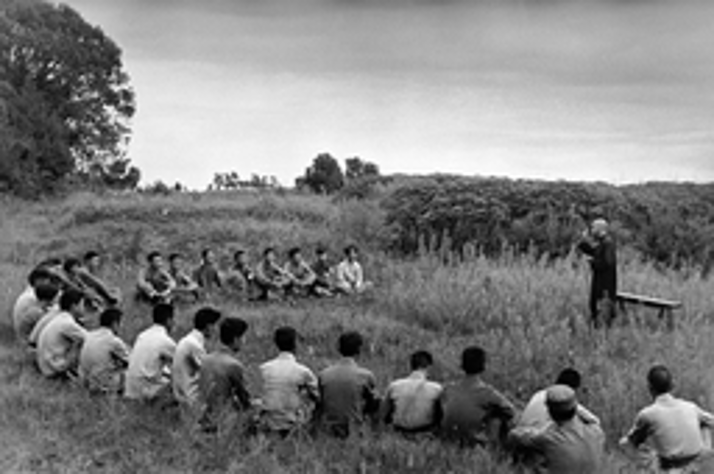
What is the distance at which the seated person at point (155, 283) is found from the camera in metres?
13.6

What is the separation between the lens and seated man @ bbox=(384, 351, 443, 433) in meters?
7.77

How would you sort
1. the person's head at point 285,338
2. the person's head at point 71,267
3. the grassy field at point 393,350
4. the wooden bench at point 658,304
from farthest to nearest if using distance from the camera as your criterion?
the person's head at point 71,267
the wooden bench at point 658,304
the person's head at point 285,338
the grassy field at point 393,350

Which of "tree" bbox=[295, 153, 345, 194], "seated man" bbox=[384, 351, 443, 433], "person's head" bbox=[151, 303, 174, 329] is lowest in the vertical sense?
"seated man" bbox=[384, 351, 443, 433]

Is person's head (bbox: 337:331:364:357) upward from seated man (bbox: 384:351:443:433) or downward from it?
upward

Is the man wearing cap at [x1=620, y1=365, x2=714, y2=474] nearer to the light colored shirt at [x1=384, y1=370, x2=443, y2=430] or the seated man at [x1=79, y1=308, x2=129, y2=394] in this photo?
the light colored shirt at [x1=384, y1=370, x2=443, y2=430]

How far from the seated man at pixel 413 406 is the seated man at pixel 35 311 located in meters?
5.07

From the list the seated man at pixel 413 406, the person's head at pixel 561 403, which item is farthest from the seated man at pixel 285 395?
the person's head at pixel 561 403

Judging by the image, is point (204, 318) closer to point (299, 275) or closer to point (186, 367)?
point (186, 367)

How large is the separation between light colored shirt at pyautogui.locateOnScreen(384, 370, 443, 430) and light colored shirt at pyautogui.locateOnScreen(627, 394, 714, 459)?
1.74 m

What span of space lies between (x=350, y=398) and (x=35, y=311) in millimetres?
5177

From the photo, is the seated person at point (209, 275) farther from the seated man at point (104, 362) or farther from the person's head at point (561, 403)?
the person's head at point (561, 403)

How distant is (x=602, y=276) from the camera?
36.6 ft

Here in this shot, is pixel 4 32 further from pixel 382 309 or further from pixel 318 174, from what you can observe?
pixel 382 309

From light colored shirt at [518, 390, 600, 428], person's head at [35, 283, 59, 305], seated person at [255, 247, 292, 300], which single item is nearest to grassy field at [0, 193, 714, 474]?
light colored shirt at [518, 390, 600, 428]
